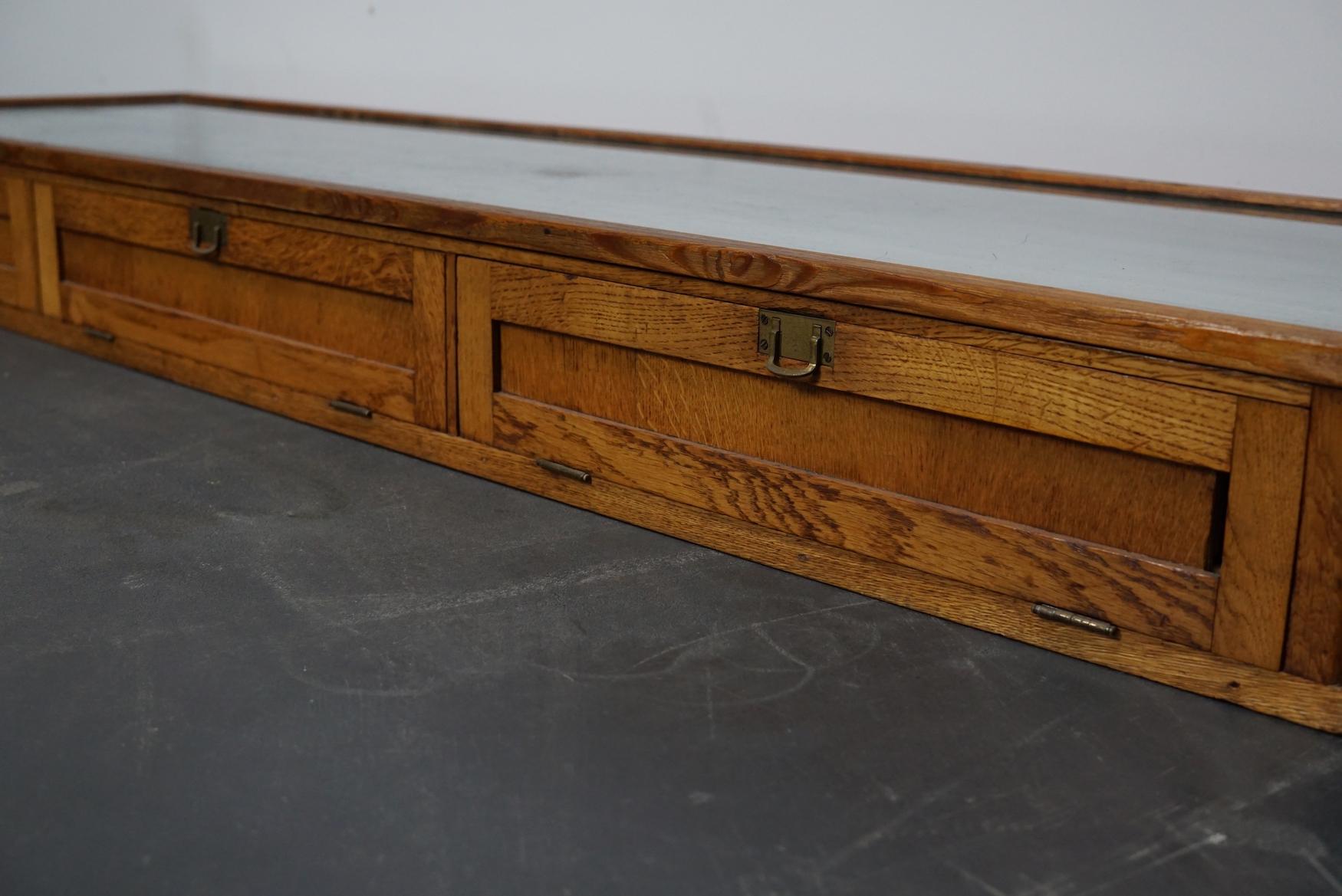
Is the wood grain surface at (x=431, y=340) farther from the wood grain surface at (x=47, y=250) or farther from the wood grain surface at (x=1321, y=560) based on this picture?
the wood grain surface at (x=1321, y=560)

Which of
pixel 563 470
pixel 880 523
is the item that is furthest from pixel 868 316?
pixel 563 470

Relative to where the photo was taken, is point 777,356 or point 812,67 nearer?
point 777,356

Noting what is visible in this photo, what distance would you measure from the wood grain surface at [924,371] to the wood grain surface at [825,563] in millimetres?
177

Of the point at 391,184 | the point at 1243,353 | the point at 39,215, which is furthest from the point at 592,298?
the point at 39,215

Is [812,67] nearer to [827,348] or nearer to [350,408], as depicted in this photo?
[350,408]

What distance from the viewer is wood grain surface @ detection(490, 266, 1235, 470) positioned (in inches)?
49.5

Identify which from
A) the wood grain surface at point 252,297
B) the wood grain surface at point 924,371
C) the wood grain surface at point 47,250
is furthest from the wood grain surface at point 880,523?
the wood grain surface at point 47,250

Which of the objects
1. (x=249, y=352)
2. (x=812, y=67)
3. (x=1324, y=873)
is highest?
(x=812, y=67)

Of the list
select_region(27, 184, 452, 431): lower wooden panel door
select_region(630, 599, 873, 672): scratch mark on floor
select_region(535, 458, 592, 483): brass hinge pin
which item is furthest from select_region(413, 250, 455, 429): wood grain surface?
select_region(630, 599, 873, 672): scratch mark on floor

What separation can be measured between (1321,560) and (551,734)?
670mm

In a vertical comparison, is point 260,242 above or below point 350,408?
above

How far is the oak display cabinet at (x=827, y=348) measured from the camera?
1.25m

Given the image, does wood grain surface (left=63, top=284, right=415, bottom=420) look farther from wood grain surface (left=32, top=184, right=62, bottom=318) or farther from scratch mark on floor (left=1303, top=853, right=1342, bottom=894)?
scratch mark on floor (left=1303, top=853, right=1342, bottom=894)

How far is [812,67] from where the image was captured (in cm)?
253
